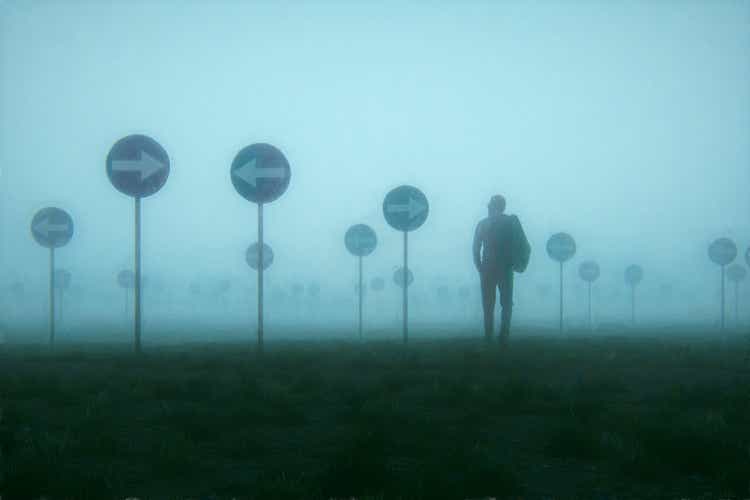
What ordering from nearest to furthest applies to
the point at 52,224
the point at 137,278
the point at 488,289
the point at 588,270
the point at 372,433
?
1. the point at 372,433
2. the point at 137,278
3. the point at 488,289
4. the point at 52,224
5. the point at 588,270

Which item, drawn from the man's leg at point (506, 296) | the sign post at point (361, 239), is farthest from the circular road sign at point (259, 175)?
the sign post at point (361, 239)

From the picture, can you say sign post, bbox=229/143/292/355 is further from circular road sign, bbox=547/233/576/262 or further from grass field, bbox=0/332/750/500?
circular road sign, bbox=547/233/576/262

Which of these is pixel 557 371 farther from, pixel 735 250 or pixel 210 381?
pixel 735 250

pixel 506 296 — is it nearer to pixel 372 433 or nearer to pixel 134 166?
pixel 134 166

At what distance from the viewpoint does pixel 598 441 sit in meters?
5.24

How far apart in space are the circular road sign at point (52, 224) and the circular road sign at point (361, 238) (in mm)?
7161

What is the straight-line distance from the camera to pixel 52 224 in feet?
56.0

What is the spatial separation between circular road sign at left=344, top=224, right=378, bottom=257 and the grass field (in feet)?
38.6

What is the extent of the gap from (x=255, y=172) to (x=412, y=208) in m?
4.48

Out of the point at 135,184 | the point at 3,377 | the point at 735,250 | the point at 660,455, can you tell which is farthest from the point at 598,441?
the point at 735,250

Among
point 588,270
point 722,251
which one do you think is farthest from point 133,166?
point 588,270

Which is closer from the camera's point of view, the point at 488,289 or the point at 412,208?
the point at 488,289

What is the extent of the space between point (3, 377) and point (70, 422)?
3.13 metres

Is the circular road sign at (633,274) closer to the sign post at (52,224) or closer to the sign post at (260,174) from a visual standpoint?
the sign post at (52,224)
